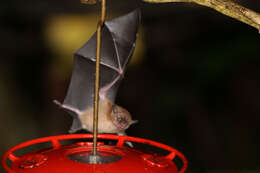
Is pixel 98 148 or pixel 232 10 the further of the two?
pixel 98 148

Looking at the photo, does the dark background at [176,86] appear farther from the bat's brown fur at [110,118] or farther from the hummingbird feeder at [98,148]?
the hummingbird feeder at [98,148]

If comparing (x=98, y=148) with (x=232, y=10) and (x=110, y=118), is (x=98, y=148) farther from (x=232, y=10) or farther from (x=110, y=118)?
(x=232, y=10)

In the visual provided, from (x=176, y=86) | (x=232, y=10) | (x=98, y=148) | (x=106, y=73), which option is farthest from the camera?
(x=176, y=86)

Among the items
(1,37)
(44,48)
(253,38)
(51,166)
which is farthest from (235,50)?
(51,166)

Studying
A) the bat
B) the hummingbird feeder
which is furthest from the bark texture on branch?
the bat

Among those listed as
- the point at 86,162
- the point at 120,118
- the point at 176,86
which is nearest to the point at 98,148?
the point at 86,162

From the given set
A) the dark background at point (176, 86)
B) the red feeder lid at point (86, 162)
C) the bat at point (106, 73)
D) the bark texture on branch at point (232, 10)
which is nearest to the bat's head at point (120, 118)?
the bat at point (106, 73)
